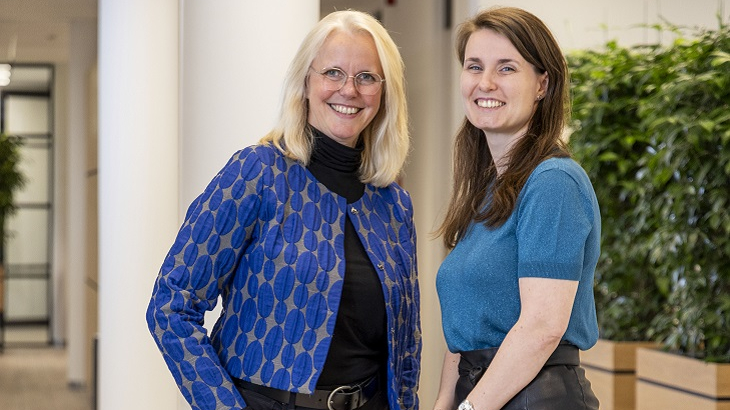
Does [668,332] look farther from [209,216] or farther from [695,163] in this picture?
[209,216]

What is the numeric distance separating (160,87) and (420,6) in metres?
2.21

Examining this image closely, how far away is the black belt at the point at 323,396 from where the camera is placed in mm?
2209

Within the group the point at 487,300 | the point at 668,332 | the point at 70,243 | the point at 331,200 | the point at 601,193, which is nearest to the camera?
the point at 487,300

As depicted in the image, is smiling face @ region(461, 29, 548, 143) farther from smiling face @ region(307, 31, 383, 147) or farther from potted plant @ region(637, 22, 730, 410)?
potted plant @ region(637, 22, 730, 410)

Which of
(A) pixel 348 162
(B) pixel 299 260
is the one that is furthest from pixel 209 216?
(A) pixel 348 162

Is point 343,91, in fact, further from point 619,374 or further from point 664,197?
point 619,374

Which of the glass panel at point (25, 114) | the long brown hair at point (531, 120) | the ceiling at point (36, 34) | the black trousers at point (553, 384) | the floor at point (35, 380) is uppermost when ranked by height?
the ceiling at point (36, 34)

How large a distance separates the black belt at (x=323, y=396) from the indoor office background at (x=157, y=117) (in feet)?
3.06

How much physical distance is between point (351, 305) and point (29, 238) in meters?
14.3

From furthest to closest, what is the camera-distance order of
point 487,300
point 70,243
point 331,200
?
point 70,243 → point 331,200 → point 487,300

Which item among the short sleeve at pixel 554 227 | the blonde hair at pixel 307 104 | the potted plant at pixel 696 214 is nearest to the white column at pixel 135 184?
the potted plant at pixel 696 214

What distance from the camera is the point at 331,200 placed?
7.68 ft

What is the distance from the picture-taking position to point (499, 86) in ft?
7.01

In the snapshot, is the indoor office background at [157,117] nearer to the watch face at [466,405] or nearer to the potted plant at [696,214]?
the potted plant at [696,214]
